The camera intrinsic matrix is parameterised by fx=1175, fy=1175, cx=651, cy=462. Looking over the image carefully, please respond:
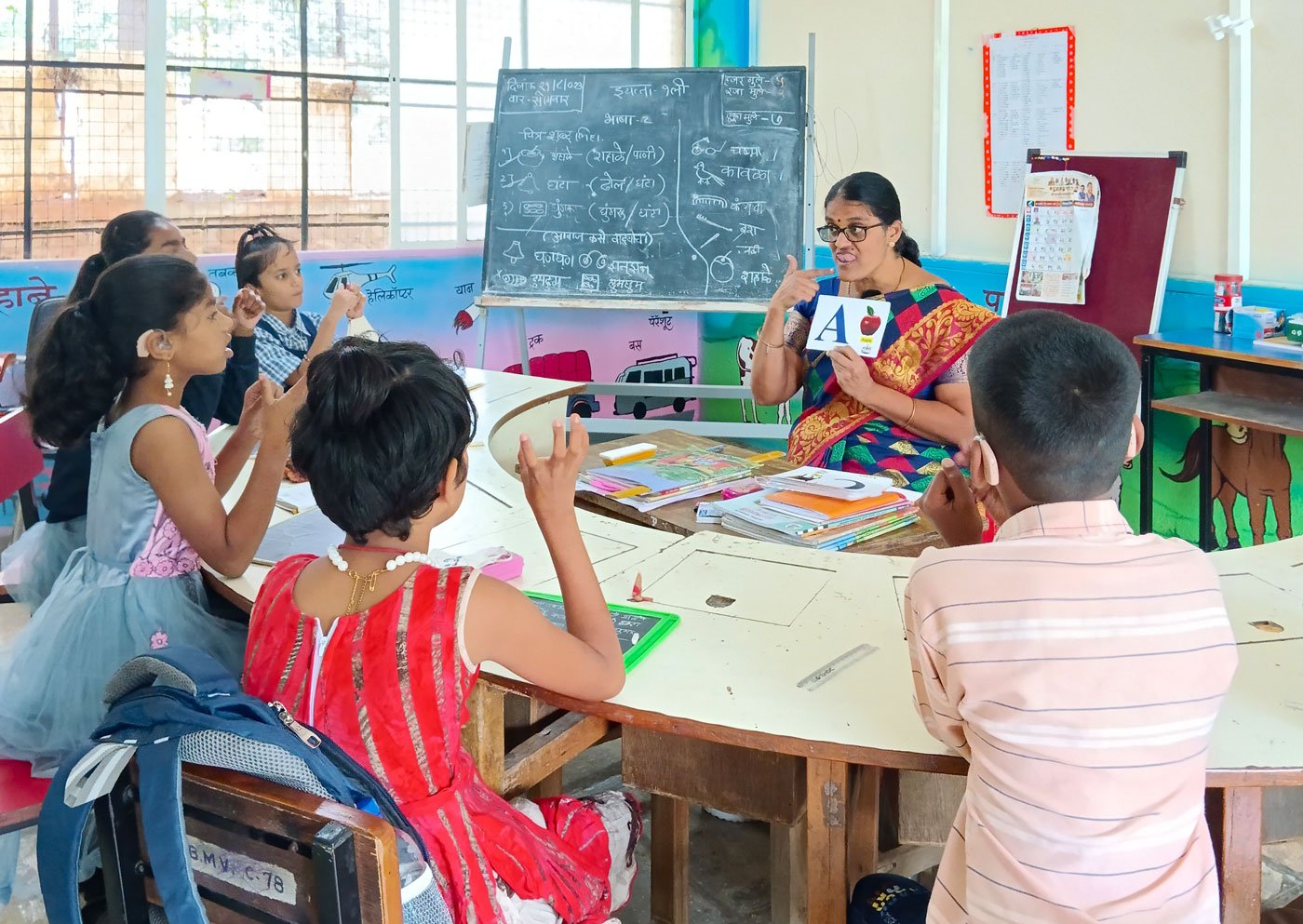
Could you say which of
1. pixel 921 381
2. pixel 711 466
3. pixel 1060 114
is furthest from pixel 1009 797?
pixel 1060 114

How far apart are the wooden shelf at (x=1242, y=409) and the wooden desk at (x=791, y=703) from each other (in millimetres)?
1380

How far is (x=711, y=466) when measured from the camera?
2.68 m

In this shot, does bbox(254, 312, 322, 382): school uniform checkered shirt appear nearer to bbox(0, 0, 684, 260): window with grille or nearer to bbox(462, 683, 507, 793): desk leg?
bbox(0, 0, 684, 260): window with grille

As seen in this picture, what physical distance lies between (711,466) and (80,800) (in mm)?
1789

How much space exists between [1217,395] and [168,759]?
11.3 ft

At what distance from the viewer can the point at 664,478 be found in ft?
8.47

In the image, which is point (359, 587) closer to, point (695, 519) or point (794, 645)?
point (794, 645)

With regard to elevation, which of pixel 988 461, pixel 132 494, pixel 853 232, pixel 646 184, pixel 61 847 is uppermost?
pixel 646 184

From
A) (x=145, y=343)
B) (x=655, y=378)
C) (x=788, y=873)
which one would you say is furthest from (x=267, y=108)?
(x=788, y=873)

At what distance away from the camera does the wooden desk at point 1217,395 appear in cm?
332

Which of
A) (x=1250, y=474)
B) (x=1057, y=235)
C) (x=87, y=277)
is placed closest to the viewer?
(x=87, y=277)

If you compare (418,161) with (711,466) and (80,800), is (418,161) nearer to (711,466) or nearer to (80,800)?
(711,466)

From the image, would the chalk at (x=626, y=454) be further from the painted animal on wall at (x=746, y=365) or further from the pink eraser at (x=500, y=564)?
the painted animal on wall at (x=746, y=365)

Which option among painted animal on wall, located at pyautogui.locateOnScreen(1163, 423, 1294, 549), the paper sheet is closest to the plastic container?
painted animal on wall, located at pyautogui.locateOnScreen(1163, 423, 1294, 549)
